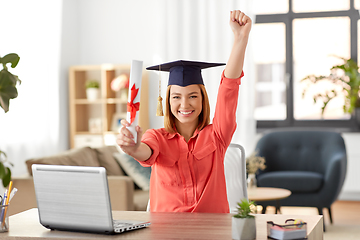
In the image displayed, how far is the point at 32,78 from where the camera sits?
16.3 feet

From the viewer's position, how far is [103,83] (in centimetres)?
566

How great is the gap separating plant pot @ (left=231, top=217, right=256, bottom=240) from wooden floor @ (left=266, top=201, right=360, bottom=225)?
12.1ft

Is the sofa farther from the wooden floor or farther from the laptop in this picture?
the laptop

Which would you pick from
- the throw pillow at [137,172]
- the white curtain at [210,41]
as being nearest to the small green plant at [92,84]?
the white curtain at [210,41]

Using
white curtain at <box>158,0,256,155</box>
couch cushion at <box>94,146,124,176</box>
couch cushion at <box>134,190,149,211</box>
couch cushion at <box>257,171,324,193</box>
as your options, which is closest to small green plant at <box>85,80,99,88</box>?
white curtain at <box>158,0,256,155</box>

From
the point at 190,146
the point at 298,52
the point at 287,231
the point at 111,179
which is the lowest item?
the point at 111,179

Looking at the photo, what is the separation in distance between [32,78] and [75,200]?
389 cm

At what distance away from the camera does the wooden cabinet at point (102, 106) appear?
18.5 feet

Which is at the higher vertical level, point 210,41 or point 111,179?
point 210,41

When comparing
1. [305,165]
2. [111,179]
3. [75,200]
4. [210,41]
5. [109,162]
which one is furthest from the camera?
[210,41]

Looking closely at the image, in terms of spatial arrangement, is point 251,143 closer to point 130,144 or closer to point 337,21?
point 337,21

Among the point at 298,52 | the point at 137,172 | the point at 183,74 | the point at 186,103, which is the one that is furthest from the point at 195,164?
the point at 298,52

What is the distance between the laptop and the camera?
130cm

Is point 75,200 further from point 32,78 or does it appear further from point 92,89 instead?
point 92,89
